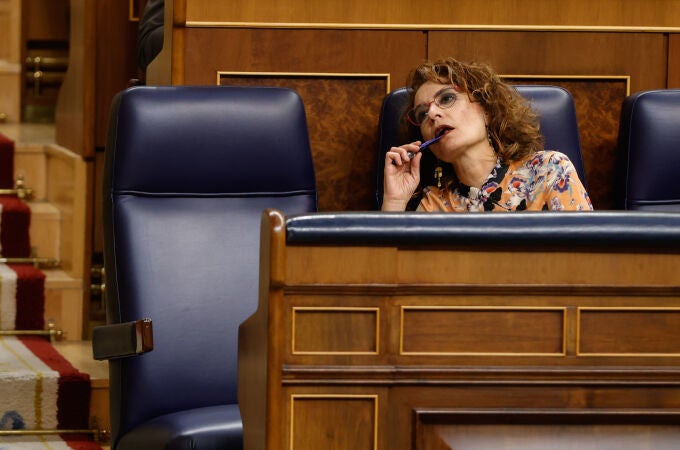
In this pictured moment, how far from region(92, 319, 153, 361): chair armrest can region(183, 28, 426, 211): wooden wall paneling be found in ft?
1.68

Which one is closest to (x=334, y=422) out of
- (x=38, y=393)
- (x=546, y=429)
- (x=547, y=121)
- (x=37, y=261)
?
(x=546, y=429)

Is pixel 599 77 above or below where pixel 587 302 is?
above

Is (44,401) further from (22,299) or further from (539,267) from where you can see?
(539,267)

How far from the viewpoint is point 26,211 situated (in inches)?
114

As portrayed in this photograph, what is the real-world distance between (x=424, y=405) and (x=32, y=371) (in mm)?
1507

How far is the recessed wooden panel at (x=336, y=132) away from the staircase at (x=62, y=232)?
2.47 feet

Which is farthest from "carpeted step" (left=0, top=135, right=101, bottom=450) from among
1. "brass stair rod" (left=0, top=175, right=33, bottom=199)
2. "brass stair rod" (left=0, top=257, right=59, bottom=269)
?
"brass stair rod" (left=0, top=175, right=33, bottom=199)

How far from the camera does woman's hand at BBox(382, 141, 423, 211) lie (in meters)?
1.92

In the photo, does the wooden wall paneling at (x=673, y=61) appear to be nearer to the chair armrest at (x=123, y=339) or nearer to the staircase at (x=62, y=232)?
the chair armrest at (x=123, y=339)

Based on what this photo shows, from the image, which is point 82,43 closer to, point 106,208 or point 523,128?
point 106,208

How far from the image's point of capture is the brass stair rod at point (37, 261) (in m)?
2.89

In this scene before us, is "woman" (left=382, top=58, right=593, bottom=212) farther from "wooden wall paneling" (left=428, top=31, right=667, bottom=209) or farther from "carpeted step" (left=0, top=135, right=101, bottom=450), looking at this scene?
"carpeted step" (left=0, top=135, right=101, bottom=450)

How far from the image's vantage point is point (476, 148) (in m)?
1.91

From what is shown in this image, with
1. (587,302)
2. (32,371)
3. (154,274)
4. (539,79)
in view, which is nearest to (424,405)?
(587,302)
